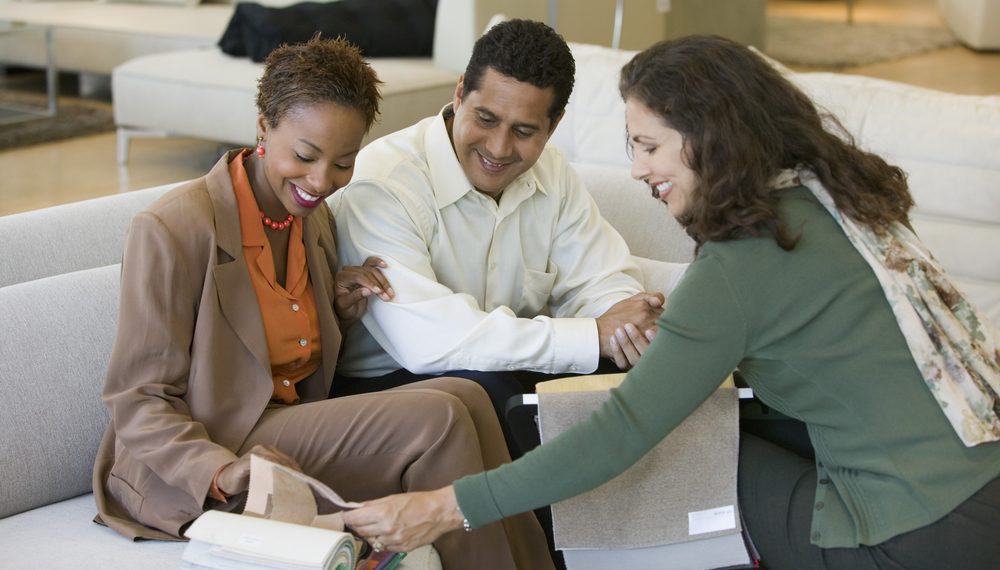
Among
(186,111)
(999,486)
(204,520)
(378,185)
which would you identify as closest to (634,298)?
(378,185)

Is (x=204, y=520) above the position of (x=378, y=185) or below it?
below

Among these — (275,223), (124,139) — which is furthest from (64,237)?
(124,139)

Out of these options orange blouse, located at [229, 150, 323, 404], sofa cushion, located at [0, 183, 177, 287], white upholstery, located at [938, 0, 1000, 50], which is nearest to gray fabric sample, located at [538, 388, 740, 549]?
orange blouse, located at [229, 150, 323, 404]

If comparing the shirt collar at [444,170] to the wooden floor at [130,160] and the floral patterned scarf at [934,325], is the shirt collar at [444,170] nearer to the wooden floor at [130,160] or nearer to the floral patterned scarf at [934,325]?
the floral patterned scarf at [934,325]

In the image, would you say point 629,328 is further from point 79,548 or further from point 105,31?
point 105,31

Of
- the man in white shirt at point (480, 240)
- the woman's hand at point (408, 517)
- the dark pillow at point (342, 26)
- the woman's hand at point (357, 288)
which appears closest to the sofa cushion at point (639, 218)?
the man in white shirt at point (480, 240)

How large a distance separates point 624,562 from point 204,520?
592mm

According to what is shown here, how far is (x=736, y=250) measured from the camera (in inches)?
57.5

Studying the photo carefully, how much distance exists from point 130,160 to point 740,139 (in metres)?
4.27

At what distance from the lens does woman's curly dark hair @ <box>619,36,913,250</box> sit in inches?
57.9

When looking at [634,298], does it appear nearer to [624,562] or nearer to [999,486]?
[624,562]

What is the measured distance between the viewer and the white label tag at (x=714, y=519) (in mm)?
1650

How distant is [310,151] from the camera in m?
1.78

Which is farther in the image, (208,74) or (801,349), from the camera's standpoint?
(208,74)
